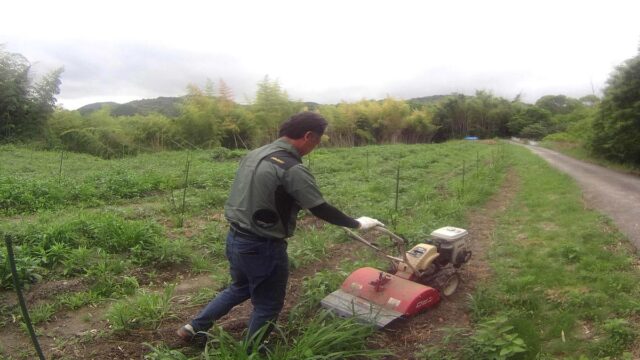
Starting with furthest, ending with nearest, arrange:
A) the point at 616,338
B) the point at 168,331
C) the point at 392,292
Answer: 1. the point at 392,292
2. the point at 168,331
3. the point at 616,338

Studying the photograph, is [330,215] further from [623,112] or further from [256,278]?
[623,112]

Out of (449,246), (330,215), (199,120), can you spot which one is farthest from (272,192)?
(199,120)

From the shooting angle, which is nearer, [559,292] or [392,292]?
[392,292]

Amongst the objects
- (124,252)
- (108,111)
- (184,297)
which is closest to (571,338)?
(184,297)

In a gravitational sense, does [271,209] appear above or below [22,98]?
below

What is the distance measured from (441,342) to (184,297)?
224 cm

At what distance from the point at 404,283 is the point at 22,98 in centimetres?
1779

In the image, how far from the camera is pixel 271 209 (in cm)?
277

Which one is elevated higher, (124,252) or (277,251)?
(277,251)

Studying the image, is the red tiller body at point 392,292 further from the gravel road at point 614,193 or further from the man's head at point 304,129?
the gravel road at point 614,193

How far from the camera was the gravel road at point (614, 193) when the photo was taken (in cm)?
655

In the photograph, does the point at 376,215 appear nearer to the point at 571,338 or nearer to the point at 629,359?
the point at 571,338

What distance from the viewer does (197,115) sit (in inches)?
679

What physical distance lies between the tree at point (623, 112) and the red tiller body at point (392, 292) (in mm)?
11913
